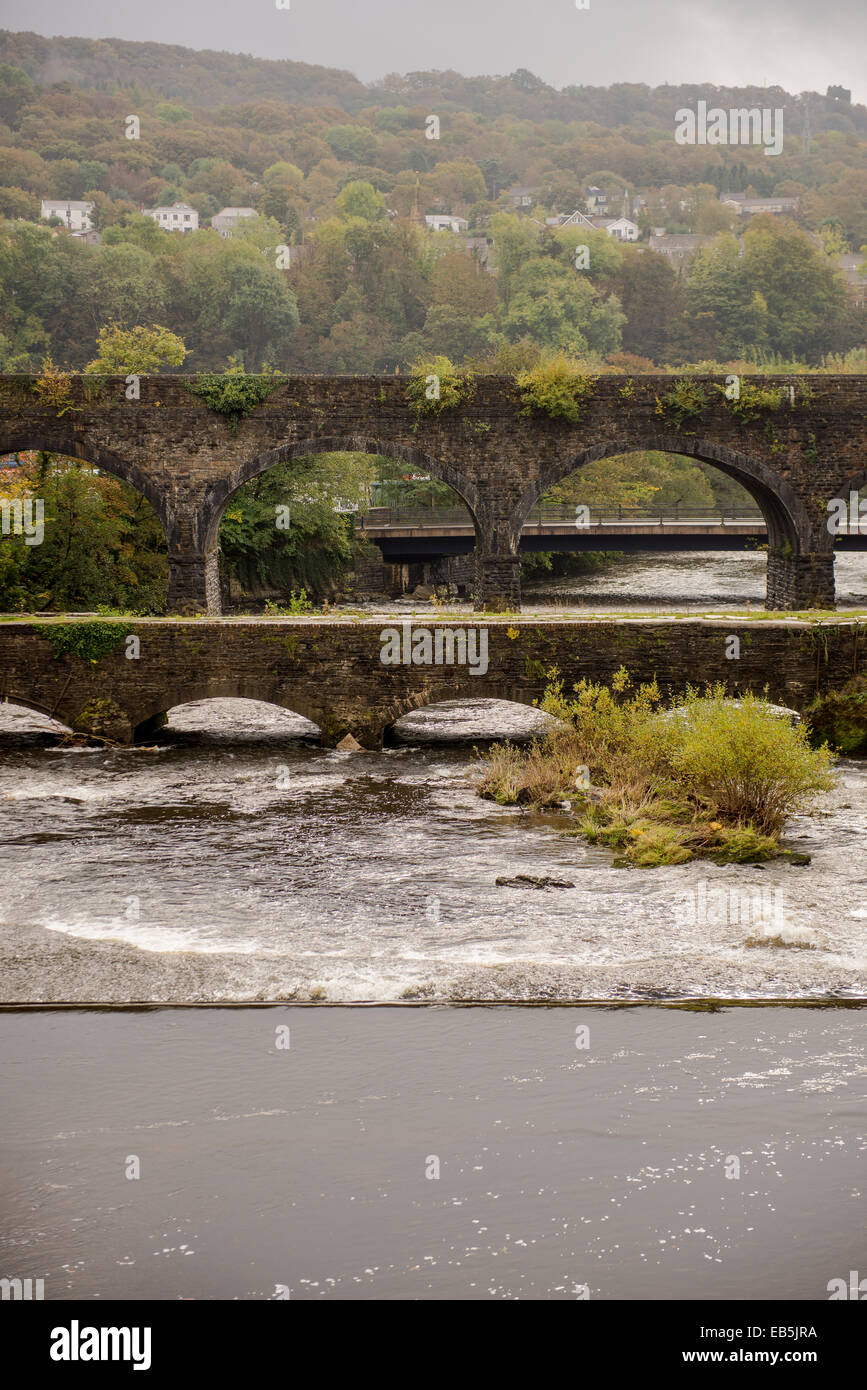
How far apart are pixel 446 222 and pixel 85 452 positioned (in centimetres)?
11033

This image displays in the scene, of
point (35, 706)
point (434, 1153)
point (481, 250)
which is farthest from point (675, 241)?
point (434, 1153)

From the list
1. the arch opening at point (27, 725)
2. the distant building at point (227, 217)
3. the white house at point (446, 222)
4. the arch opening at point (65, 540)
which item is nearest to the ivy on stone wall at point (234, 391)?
the arch opening at point (65, 540)

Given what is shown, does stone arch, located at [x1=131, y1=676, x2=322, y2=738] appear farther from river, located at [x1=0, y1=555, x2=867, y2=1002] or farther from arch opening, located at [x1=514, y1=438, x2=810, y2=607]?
arch opening, located at [x1=514, y1=438, x2=810, y2=607]

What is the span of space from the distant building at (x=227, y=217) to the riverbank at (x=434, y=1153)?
10934cm

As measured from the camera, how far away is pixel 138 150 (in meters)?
125

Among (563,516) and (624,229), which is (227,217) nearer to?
(624,229)

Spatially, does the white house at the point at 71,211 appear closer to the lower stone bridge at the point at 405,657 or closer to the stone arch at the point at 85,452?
the stone arch at the point at 85,452

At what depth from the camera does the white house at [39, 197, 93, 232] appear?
108625 mm

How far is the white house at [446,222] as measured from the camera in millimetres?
129625

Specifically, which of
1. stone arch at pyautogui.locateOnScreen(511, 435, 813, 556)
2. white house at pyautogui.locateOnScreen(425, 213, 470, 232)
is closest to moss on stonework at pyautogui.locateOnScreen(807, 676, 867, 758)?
stone arch at pyautogui.locateOnScreen(511, 435, 813, 556)

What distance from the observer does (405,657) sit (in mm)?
20562

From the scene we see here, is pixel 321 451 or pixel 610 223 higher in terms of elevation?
pixel 610 223

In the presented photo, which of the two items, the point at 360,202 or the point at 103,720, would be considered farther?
the point at 360,202
